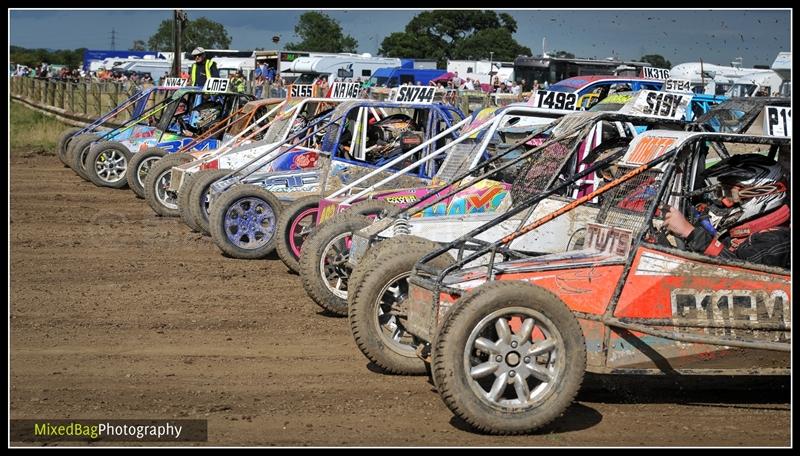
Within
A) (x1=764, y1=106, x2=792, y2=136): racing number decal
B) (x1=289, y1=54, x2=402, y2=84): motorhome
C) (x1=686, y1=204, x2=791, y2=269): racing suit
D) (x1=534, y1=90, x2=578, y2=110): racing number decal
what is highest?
(x1=289, y1=54, x2=402, y2=84): motorhome

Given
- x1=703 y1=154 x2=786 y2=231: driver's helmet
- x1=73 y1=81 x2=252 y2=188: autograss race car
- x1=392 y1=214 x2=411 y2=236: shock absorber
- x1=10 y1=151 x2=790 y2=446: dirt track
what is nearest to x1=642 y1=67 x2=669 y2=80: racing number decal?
x1=73 y1=81 x2=252 y2=188: autograss race car

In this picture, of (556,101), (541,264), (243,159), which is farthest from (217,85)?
(541,264)

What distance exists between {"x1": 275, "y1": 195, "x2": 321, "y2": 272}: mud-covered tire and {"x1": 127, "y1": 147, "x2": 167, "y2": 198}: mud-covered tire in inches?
248

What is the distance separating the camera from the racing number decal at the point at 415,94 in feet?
35.5

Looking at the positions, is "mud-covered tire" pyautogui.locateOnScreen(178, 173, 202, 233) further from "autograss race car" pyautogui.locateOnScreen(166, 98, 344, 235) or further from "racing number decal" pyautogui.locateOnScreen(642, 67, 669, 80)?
"racing number decal" pyautogui.locateOnScreen(642, 67, 669, 80)

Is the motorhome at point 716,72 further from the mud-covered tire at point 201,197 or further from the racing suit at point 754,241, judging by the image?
the racing suit at point 754,241

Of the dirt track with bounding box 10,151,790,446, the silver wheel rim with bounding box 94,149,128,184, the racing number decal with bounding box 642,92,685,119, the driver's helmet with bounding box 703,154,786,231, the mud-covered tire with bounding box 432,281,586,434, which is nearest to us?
the mud-covered tire with bounding box 432,281,586,434

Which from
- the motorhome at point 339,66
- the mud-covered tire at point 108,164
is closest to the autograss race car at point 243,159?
the mud-covered tire at point 108,164

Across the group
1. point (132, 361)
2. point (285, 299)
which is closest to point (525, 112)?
point (285, 299)

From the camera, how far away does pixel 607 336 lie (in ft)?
17.2

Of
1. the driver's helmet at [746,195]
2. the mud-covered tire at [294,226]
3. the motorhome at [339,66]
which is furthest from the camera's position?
the motorhome at [339,66]

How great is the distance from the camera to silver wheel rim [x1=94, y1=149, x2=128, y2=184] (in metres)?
16.2

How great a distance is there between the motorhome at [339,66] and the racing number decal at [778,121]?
29756 millimetres
